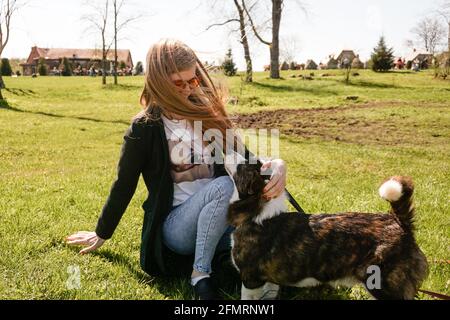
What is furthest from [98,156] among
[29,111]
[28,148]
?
[29,111]

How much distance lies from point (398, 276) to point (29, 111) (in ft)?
67.2

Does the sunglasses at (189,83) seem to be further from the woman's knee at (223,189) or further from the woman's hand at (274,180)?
the woman's hand at (274,180)

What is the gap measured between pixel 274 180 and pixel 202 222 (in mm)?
675

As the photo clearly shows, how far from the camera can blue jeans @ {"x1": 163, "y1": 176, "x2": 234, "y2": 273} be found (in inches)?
131

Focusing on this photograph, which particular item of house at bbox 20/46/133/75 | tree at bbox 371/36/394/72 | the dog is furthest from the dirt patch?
house at bbox 20/46/133/75

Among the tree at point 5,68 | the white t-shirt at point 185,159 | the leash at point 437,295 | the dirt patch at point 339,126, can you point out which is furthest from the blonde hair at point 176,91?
the tree at point 5,68

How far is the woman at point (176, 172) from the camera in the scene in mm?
3352

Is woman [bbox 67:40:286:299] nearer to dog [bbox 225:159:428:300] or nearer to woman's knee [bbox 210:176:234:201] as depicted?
woman's knee [bbox 210:176:234:201]

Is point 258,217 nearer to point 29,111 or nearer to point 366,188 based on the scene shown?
point 366,188

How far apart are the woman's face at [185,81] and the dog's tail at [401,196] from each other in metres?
1.67

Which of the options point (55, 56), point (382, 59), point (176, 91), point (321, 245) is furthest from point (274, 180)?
point (55, 56)

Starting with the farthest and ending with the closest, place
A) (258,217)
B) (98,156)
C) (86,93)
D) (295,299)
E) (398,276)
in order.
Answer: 1. (86,93)
2. (98,156)
3. (295,299)
4. (258,217)
5. (398,276)

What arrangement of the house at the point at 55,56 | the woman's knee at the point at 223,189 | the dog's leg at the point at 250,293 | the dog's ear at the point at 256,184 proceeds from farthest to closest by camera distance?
1. the house at the point at 55,56
2. the woman's knee at the point at 223,189
3. the dog's leg at the point at 250,293
4. the dog's ear at the point at 256,184
